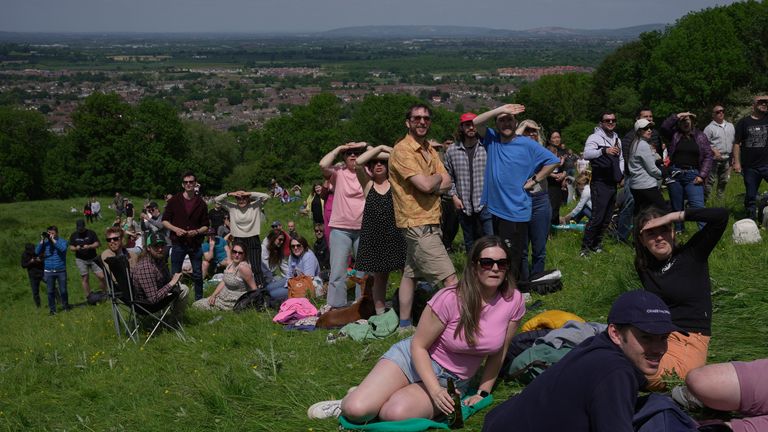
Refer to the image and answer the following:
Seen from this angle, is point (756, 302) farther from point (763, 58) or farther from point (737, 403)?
point (763, 58)

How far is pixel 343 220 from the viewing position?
7066 millimetres

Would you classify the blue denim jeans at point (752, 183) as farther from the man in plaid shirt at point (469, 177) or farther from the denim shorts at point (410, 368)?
the denim shorts at point (410, 368)

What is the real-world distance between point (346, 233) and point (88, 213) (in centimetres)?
2473

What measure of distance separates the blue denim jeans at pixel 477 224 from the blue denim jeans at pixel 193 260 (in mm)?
3593

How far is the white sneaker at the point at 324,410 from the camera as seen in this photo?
4.50 meters

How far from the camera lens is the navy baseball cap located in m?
2.96

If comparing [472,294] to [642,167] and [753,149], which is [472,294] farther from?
[753,149]

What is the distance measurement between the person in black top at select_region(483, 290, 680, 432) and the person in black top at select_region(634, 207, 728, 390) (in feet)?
4.05

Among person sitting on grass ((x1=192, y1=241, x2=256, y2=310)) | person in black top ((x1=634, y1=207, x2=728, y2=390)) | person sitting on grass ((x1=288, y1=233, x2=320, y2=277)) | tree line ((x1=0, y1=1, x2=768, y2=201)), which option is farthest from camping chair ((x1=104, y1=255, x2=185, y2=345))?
tree line ((x1=0, y1=1, x2=768, y2=201))

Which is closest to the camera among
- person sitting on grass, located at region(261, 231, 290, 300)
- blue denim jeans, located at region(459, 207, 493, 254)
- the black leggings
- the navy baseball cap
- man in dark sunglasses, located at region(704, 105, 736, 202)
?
the navy baseball cap

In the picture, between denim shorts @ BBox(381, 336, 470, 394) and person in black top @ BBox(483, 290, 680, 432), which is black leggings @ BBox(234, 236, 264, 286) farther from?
person in black top @ BBox(483, 290, 680, 432)

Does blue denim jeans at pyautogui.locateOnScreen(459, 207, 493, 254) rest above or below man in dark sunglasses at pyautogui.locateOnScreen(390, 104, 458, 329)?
below

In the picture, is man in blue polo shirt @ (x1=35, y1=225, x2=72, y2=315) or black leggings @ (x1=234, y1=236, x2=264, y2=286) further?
man in blue polo shirt @ (x1=35, y1=225, x2=72, y2=315)

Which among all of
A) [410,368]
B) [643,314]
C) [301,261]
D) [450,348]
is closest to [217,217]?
[301,261]
